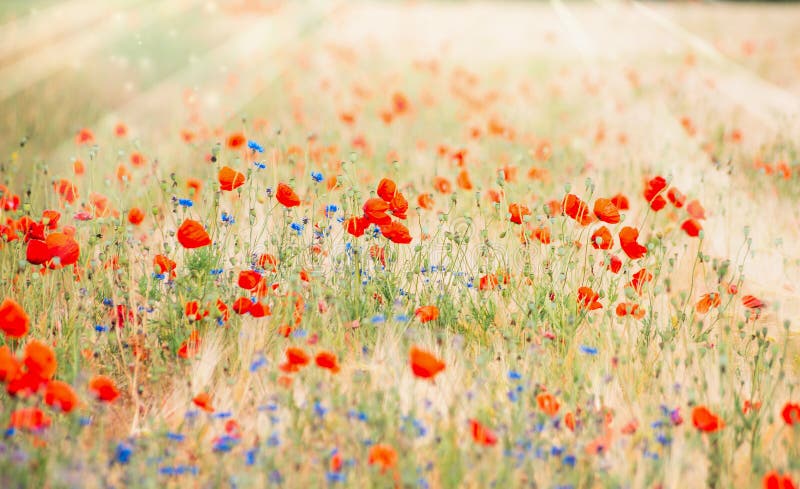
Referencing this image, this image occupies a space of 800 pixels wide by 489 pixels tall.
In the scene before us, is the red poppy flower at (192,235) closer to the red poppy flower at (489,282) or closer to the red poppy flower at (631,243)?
the red poppy flower at (489,282)

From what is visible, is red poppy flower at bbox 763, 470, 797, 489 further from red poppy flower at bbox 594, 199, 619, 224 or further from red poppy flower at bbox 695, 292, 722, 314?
red poppy flower at bbox 594, 199, 619, 224

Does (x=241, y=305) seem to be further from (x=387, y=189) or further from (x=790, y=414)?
(x=790, y=414)

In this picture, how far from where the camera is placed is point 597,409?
2.00 metres

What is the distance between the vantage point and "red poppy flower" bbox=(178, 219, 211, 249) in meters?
2.18

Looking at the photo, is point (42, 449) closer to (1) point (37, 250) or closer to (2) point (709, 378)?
(1) point (37, 250)

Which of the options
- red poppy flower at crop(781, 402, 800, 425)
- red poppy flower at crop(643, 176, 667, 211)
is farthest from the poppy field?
red poppy flower at crop(643, 176, 667, 211)

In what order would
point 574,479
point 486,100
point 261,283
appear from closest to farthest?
point 574,479 < point 261,283 < point 486,100

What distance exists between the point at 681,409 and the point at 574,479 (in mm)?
429

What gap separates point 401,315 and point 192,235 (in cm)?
64

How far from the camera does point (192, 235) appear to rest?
2.21m

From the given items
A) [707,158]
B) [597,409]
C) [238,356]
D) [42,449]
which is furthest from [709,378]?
[707,158]

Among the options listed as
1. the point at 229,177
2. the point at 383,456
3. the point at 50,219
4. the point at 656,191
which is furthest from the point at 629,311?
the point at 50,219

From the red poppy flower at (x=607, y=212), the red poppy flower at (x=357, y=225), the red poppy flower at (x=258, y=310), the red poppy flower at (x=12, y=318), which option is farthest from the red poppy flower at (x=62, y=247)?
the red poppy flower at (x=607, y=212)

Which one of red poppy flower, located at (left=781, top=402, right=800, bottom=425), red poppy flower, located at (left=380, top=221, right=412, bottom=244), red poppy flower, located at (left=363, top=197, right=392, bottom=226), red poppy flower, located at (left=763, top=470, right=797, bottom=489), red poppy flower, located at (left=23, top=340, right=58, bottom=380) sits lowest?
red poppy flower, located at (left=763, top=470, right=797, bottom=489)
